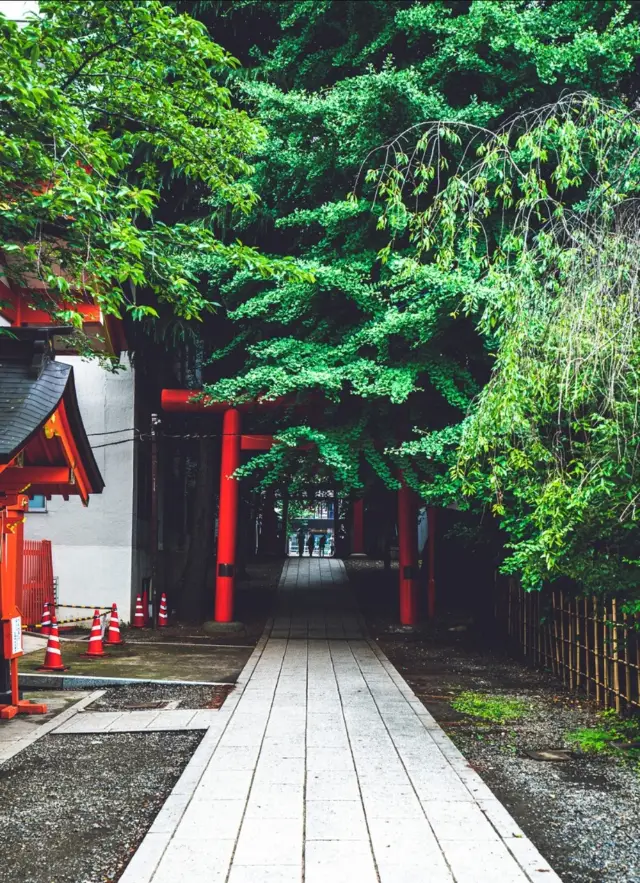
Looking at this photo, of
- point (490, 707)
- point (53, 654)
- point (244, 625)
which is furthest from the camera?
point (244, 625)

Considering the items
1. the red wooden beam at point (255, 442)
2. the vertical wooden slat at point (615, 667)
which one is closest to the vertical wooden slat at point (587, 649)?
the vertical wooden slat at point (615, 667)

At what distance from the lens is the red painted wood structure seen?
8055mm

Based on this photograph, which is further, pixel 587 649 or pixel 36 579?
pixel 36 579

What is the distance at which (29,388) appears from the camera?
795 cm

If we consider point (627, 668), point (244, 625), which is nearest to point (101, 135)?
point (627, 668)

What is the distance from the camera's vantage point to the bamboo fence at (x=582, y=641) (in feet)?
28.5

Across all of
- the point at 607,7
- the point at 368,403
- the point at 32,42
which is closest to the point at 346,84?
the point at 607,7

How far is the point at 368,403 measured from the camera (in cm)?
1450

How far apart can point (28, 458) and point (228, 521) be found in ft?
27.9

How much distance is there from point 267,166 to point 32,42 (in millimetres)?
8122

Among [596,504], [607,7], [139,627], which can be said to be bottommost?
[139,627]

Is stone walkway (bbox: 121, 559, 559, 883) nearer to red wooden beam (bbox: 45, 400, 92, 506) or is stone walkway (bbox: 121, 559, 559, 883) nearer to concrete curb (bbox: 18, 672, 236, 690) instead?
concrete curb (bbox: 18, 672, 236, 690)

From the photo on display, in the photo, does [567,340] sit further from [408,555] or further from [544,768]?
[408,555]

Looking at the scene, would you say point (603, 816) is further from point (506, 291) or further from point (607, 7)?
point (607, 7)
